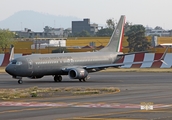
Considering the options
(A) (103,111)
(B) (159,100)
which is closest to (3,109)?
(A) (103,111)

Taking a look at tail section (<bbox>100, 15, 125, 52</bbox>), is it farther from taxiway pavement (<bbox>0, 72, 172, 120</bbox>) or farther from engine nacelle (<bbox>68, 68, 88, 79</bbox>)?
taxiway pavement (<bbox>0, 72, 172, 120</bbox>)

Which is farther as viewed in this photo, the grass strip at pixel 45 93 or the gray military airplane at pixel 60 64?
the gray military airplane at pixel 60 64

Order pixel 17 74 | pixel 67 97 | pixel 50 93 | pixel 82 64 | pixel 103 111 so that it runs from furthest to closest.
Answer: pixel 82 64, pixel 17 74, pixel 50 93, pixel 67 97, pixel 103 111

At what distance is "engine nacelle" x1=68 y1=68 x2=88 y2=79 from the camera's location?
1891 inches

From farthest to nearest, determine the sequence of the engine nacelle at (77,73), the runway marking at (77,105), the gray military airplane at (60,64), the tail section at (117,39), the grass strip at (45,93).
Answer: the tail section at (117,39) → the engine nacelle at (77,73) → the gray military airplane at (60,64) → the grass strip at (45,93) → the runway marking at (77,105)

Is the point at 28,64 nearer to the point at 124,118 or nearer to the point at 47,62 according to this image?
the point at 47,62

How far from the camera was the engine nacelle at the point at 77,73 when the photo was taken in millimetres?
48031

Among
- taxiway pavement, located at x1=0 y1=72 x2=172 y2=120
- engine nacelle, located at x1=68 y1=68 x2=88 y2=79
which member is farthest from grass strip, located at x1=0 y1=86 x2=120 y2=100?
engine nacelle, located at x1=68 y1=68 x2=88 y2=79

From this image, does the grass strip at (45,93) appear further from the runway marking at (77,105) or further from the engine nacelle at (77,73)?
the engine nacelle at (77,73)

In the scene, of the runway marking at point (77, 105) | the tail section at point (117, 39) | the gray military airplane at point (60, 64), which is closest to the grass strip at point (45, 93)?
the runway marking at point (77, 105)

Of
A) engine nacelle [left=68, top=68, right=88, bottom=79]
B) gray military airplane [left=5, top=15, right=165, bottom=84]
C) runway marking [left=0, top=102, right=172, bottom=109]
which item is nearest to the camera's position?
runway marking [left=0, top=102, right=172, bottom=109]

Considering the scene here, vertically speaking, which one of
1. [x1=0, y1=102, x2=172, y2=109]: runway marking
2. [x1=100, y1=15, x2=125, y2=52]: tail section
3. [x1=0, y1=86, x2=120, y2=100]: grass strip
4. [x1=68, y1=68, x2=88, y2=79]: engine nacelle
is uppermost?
[x1=100, y1=15, x2=125, y2=52]: tail section

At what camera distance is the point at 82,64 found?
167 feet

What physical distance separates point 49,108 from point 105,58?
27.3 metres
